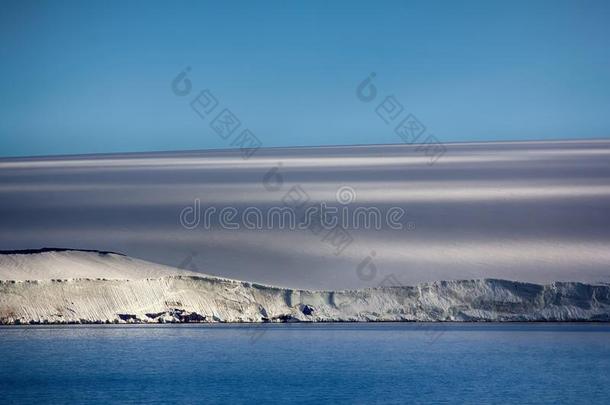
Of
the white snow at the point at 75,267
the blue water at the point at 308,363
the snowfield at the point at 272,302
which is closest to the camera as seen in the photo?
the blue water at the point at 308,363

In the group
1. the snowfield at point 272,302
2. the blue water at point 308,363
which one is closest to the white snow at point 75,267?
the snowfield at point 272,302

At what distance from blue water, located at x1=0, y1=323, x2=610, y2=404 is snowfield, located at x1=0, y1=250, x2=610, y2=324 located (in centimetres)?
17

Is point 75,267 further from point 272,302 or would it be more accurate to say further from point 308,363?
point 308,363

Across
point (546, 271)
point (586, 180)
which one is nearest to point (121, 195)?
point (586, 180)

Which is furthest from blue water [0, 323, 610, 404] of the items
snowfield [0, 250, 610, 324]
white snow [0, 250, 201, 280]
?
white snow [0, 250, 201, 280]

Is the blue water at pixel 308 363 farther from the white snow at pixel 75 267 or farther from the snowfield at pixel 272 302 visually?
the white snow at pixel 75 267

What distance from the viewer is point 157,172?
84.1 ft

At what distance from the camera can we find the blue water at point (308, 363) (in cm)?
731

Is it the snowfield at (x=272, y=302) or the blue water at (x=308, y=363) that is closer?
the blue water at (x=308, y=363)

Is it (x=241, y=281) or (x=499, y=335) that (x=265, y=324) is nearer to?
(x=241, y=281)

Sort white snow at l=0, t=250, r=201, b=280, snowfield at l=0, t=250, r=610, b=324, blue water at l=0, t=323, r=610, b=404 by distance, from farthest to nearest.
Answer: white snow at l=0, t=250, r=201, b=280 → snowfield at l=0, t=250, r=610, b=324 → blue water at l=0, t=323, r=610, b=404

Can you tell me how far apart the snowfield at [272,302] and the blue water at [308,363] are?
0.17 m

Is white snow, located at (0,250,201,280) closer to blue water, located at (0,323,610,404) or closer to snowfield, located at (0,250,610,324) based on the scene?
snowfield, located at (0,250,610,324)

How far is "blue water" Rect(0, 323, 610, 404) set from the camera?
24.0 feet
